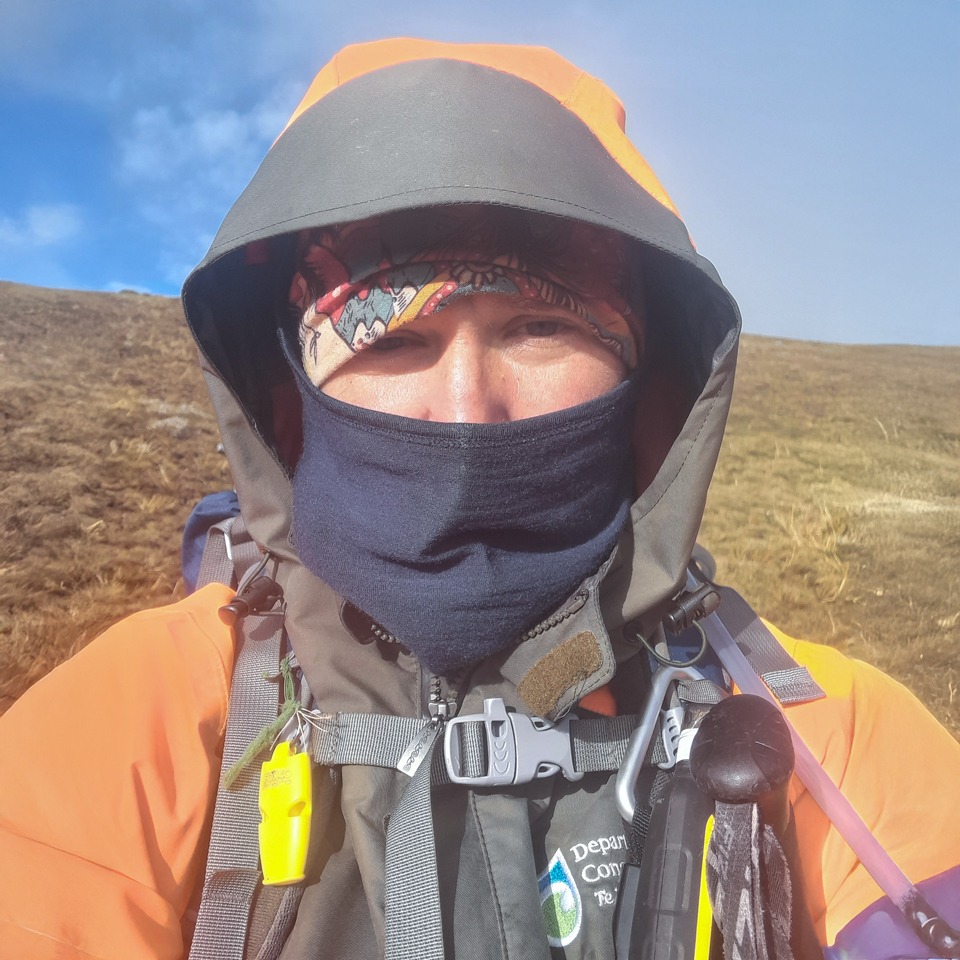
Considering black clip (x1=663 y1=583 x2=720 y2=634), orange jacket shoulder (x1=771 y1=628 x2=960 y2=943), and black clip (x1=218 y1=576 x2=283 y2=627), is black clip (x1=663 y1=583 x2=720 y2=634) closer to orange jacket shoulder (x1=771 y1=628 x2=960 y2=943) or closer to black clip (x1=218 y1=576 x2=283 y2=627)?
orange jacket shoulder (x1=771 y1=628 x2=960 y2=943)

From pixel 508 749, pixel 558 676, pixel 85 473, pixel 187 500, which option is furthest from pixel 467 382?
pixel 187 500

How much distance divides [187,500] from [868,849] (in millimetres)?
4267

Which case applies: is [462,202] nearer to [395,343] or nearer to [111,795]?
[395,343]

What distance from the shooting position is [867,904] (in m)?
1.52

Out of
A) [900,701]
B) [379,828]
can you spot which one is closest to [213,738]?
[379,828]

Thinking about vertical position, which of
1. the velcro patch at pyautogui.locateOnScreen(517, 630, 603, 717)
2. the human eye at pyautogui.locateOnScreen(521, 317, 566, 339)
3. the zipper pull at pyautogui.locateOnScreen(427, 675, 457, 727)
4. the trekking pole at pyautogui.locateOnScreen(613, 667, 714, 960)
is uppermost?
the human eye at pyautogui.locateOnScreen(521, 317, 566, 339)

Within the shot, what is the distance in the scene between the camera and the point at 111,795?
1313mm

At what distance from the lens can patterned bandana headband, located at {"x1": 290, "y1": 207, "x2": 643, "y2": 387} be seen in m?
1.67

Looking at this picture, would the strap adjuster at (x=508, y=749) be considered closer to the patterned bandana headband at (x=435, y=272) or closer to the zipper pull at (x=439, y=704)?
the zipper pull at (x=439, y=704)

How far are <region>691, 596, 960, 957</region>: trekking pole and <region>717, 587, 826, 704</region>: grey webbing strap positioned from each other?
0.19 feet

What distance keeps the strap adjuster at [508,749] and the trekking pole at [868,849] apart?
493mm

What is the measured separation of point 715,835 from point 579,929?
39cm

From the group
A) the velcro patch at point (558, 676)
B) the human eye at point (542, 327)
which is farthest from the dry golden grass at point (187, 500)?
the human eye at point (542, 327)

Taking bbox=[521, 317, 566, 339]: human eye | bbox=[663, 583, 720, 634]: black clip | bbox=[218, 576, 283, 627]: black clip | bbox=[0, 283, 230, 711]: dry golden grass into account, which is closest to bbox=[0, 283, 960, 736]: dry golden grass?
bbox=[0, 283, 230, 711]: dry golden grass
